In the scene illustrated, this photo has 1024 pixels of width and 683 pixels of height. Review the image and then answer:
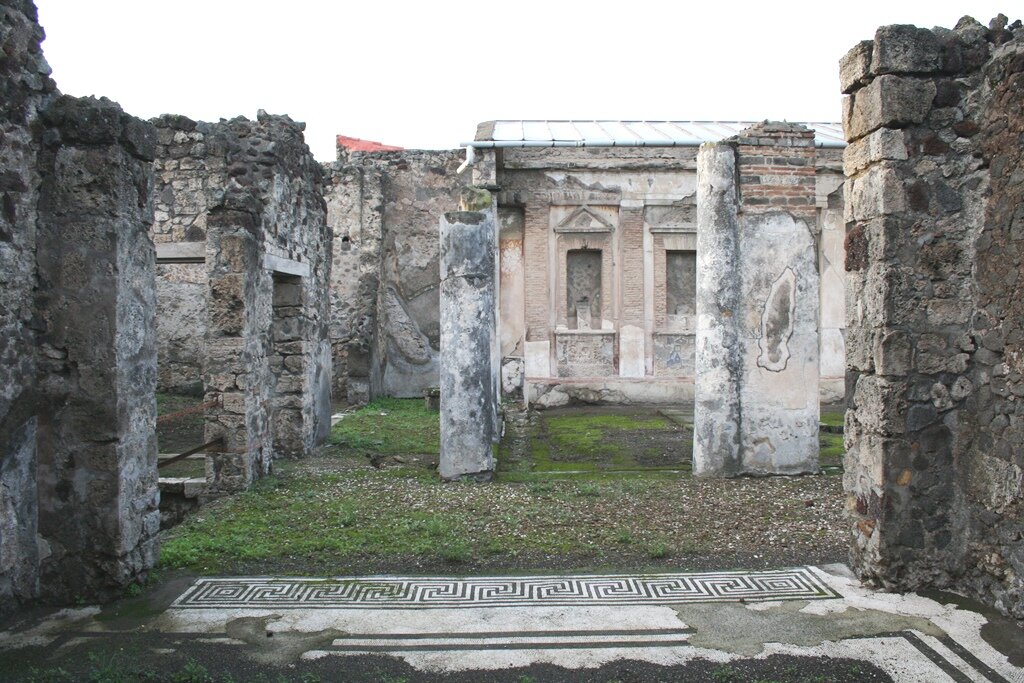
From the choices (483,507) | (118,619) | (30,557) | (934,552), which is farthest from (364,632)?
(934,552)

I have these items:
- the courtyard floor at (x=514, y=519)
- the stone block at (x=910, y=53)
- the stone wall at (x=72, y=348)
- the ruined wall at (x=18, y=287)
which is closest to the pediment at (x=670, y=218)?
the courtyard floor at (x=514, y=519)

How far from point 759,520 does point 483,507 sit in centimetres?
217

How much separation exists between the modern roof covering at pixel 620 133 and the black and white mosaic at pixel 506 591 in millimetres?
7964

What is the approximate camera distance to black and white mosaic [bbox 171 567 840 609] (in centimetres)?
431

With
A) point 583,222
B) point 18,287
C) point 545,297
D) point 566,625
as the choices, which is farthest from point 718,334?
point 583,222

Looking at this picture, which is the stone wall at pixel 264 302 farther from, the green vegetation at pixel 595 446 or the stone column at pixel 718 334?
the stone column at pixel 718 334

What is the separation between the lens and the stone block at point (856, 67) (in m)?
4.33

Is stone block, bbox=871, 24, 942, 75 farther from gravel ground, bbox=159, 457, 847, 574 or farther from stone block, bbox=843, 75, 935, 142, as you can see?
gravel ground, bbox=159, 457, 847, 574

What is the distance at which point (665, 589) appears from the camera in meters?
4.50

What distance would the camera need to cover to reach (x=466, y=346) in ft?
24.9

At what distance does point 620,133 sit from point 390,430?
263 inches

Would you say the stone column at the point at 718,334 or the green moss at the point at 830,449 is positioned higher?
the stone column at the point at 718,334

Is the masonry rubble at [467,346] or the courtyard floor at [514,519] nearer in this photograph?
the courtyard floor at [514,519]

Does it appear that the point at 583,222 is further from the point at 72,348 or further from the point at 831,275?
the point at 72,348
